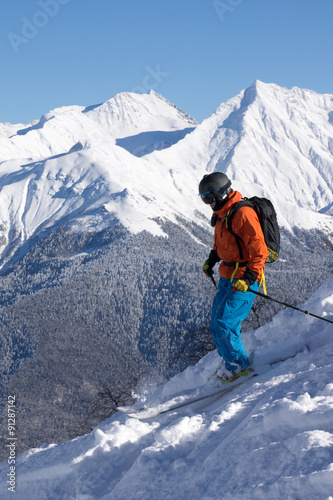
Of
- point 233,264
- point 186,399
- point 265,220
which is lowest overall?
point 186,399

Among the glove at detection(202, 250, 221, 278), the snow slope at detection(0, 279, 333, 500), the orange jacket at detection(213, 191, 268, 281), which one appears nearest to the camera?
the snow slope at detection(0, 279, 333, 500)

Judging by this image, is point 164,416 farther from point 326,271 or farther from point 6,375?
point 326,271

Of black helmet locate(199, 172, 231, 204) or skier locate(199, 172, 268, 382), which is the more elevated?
black helmet locate(199, 172, 231, 204)

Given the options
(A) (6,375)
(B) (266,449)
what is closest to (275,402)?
(B) (266,449)

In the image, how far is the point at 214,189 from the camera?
7.12 metres

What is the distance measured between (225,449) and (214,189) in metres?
4.03

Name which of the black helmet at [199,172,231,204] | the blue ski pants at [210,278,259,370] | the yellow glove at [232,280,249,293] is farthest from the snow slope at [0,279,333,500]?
the black helmet at [199,172,231,204]

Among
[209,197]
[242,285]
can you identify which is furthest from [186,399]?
[209,197]

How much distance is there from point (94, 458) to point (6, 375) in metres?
155

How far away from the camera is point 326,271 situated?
199 metres

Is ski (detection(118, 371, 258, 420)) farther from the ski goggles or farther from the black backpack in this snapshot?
the ski goggles

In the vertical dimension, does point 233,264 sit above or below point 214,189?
below

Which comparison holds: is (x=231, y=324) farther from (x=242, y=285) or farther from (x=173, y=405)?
(x=173, y=405)

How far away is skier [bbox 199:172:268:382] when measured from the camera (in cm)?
693
